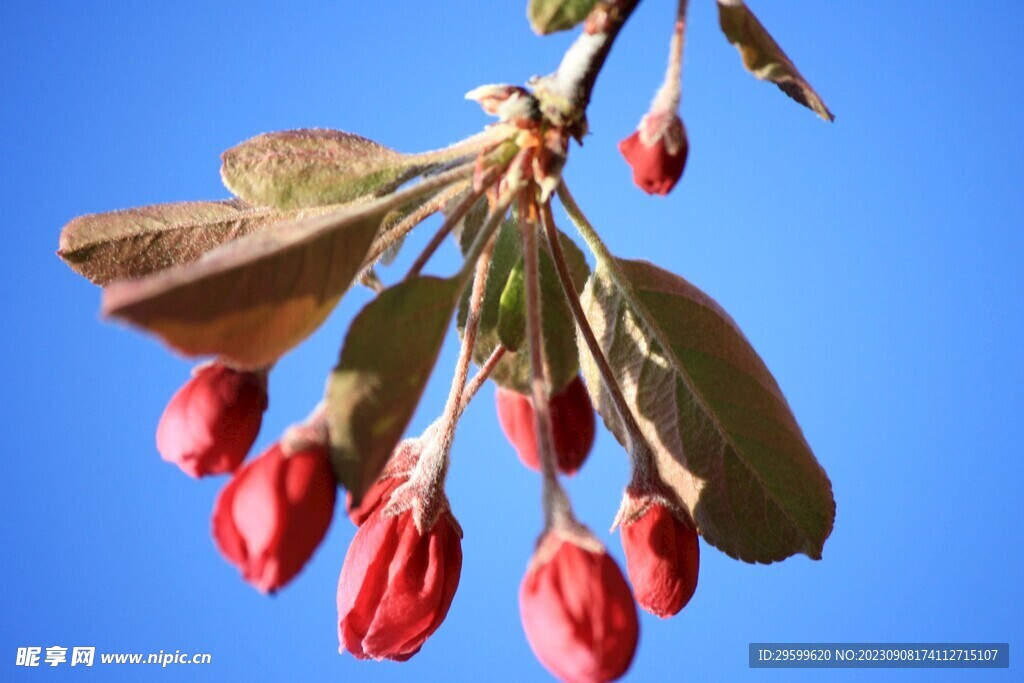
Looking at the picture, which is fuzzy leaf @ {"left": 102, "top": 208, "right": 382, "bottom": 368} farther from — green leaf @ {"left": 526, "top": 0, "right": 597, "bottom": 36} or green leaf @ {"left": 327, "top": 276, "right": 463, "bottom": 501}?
green leaf @ {"left": 526, "top": 0, "right": 597, "bottom": 36}

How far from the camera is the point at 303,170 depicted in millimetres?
821

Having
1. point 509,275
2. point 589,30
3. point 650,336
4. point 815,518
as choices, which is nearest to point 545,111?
point 589,30

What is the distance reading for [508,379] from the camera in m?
1.03

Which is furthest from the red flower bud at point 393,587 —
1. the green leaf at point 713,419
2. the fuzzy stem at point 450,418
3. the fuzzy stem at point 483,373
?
the green leaf at point 713,419

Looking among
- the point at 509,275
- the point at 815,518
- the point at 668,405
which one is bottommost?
the point at 815,518

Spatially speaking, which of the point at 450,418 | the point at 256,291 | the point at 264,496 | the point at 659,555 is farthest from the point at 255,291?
the point at 659,555

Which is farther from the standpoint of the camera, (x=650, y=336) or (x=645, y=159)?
(x=650, y=336)

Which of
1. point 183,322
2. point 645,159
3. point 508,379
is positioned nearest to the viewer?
point 183,322

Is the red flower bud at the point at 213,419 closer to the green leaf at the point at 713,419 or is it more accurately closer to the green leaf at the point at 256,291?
the green leaf at the point at 256,291

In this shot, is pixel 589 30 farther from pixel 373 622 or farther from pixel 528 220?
pixel 373 622

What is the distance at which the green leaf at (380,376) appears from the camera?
2.04 feet

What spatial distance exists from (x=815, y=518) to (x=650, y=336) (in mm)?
221

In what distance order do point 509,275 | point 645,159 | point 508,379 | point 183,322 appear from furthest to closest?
point 508,379, point 509,275, point 645,159, point 183,322

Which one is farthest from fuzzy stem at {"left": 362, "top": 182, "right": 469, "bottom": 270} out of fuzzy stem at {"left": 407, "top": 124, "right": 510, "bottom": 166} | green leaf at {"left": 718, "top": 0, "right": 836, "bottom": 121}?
green leaf at {"left": 718, "top": 0, "right": 836, "bottom": 121}
